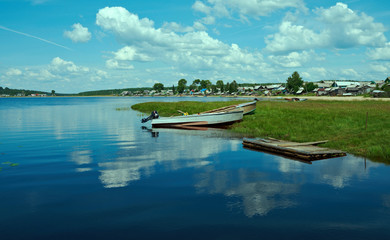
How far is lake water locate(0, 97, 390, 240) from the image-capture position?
8258 mm

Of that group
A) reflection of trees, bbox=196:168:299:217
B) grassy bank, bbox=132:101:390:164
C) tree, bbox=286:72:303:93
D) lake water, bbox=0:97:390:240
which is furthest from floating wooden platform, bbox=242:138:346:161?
tree, bbox=286:72:303:93

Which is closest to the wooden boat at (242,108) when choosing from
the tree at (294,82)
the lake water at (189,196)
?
the lake water at (189,196)

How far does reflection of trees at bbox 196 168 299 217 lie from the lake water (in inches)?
1.6

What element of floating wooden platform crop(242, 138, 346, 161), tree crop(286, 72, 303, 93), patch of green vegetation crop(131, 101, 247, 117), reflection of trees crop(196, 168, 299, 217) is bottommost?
reflection of trees crop(196, 168, 299, 217)

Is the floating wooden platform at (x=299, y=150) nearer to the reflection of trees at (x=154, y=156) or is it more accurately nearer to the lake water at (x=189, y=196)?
the lake water at (x=189, y=196)

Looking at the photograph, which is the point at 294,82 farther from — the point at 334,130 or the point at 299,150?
the point at 299,150

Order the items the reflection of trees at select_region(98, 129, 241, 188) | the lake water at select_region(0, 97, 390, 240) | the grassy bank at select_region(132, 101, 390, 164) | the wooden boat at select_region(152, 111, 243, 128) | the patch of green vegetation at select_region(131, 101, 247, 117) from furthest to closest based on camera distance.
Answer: the patch of green vegetation at select_region(131, 101, 247, 117) → the wooden boat at select_region(152, 111, 243, 128) → the grassy bank at select_region(132, 101, 390, 164) → the reflection of trees at select_region(98, 129, 241, 188) → the lake water at select_region(0, 97, 390, 240)

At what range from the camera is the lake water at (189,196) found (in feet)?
27.1

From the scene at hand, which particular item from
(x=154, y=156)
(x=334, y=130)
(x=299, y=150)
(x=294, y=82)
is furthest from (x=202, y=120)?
(x=294, y=82)

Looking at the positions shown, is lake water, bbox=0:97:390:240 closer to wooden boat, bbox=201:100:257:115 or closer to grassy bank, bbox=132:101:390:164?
grassy bank, bbox=132:101:390:164

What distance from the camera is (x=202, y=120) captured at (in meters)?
33.4

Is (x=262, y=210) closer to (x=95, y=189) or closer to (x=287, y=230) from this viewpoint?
(x=287, y=230)

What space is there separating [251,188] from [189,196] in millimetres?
2730

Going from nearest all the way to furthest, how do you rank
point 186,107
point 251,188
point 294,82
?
point 251,188
point 186,107
point 294,82
